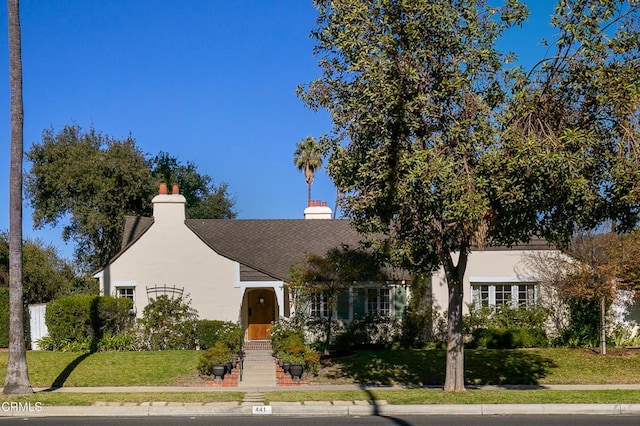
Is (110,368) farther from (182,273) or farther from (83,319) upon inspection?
(182,273)

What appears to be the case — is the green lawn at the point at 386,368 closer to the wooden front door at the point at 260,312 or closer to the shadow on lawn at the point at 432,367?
the shadow on lawn at the point at 432,367

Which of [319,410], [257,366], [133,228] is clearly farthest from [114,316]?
[319,410]

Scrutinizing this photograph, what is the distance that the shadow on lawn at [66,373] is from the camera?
62.2ft

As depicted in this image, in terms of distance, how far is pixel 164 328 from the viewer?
2455 centimetres

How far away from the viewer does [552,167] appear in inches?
524

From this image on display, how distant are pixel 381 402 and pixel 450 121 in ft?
19.4

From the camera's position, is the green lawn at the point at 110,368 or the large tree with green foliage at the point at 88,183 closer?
the green lawn at the point at 110,368

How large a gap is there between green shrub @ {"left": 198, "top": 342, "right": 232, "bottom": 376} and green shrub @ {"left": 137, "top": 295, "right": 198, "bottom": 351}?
4.31m

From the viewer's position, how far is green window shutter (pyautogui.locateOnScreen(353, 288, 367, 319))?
26.4m

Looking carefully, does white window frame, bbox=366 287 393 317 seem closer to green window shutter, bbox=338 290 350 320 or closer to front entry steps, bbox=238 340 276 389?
green window shutter, bbox=338 290 350 320

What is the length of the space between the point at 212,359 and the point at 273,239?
34.5ft

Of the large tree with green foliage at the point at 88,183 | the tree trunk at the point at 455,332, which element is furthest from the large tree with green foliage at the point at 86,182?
the tree trunk at the point at 455,332

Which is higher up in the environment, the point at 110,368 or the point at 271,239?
the point at 271,239

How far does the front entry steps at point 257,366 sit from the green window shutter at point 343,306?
2843 mm
